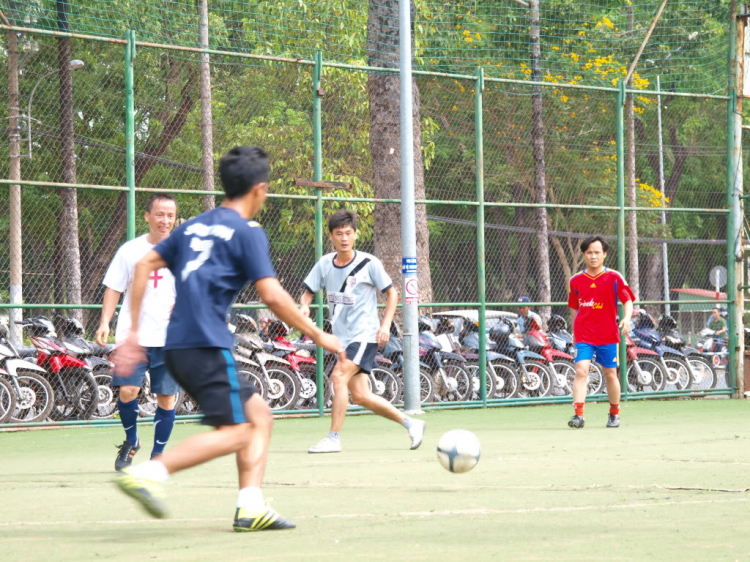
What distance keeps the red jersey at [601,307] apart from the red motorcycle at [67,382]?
5.00 meters

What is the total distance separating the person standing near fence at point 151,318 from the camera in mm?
7922

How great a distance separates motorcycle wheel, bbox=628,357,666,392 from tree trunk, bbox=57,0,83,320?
761 centimetres

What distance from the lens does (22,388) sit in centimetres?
1234

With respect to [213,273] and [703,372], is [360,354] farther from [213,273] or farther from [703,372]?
[703,372]

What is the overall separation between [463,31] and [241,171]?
1257 centimetres

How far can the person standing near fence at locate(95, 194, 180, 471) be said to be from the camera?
7922 millimetres

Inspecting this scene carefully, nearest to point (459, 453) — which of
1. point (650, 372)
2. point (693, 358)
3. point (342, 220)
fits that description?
point (342, 220)

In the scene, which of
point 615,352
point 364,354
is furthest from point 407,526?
point 615,352

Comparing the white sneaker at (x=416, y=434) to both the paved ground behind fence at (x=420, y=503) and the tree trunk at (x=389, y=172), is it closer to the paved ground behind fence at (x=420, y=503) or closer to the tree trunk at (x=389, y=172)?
the paved ground behind fence at (x=420, y=503)

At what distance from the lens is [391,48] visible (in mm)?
15648

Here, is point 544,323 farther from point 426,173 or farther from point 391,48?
point 391,48

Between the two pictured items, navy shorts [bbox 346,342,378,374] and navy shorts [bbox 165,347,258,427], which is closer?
navy shorts [bbox 165,347,258,427]

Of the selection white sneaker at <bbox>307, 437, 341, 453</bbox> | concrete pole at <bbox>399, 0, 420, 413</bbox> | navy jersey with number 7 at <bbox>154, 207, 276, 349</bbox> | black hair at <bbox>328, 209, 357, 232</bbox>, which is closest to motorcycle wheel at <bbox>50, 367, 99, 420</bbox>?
concrete pole at <bbox>399, 0, 420, 413</bbox>

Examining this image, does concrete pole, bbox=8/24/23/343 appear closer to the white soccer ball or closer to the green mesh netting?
the green mesh netting
